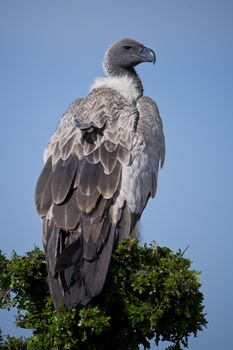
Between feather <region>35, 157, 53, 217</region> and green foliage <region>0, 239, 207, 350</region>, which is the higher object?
feather <region>35, 157, 53, 217</region>

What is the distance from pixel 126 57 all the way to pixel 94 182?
3844 millimetres

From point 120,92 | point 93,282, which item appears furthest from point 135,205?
point 120,92

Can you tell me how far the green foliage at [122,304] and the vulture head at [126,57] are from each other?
4571 mm

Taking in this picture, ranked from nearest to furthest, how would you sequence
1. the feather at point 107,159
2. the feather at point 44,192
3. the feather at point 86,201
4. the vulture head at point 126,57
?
the feather at point 86,201
the feather at point 44,192
the feather at point 107,159
the vulture head at point 126,57

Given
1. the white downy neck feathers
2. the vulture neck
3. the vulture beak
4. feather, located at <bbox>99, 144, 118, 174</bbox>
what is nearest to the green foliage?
feather, located at <bbox>99, 144, 118, 174</bbox>

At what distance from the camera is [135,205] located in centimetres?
862

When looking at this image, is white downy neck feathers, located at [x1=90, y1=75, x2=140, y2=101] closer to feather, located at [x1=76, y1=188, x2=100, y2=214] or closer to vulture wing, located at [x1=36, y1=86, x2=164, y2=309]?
vulture wing, located at [x1=36, y1=86, x2=164, y2=309]

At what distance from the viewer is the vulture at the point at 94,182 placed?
7.34 metres

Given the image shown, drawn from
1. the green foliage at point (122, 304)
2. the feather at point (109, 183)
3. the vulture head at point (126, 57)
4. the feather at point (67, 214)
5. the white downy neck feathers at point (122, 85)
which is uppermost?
the vulture head at point (126, 57)

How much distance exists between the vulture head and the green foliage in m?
4.57

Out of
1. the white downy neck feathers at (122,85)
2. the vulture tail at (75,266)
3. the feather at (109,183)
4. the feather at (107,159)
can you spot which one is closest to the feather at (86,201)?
the feather at (109,183)

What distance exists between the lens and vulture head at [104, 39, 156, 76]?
37.4 ft

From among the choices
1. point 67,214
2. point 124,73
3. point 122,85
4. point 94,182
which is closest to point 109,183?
point 94,182

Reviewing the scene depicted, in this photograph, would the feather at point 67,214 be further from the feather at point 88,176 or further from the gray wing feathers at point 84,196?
the feather at point 88,176
